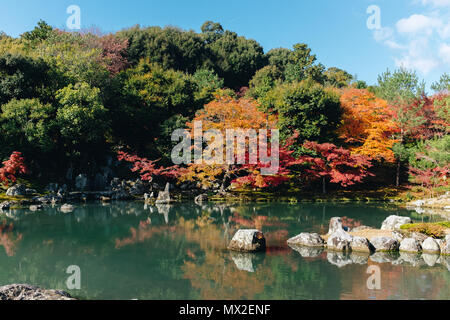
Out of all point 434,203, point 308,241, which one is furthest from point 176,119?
point 434,203

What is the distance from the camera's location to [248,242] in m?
9.95

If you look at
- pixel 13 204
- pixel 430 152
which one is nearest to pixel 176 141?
pixel 13 204

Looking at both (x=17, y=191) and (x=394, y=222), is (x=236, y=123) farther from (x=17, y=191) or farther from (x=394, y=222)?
(x=17, y=191)

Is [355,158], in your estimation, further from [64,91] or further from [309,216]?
[64,91]

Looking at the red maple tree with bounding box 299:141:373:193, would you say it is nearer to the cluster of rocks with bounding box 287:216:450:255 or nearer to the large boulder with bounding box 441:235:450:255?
the cluster of rocks with bounding box 287:216:450:255

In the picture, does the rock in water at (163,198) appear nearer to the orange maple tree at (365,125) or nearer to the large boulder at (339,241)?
the orange maple tree at (365,125)

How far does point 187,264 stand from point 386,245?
5585 mm

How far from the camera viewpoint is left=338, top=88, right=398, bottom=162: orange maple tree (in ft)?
77.9

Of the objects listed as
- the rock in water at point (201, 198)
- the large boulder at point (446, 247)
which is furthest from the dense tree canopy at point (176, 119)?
the large boulder at point (446, 247)

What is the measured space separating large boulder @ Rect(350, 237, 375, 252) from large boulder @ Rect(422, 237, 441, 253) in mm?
1422

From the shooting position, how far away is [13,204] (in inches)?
731

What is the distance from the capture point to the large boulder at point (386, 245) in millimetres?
10141

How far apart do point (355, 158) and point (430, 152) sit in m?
4.38

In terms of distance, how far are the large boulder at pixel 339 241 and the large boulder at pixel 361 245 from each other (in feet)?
0.37
